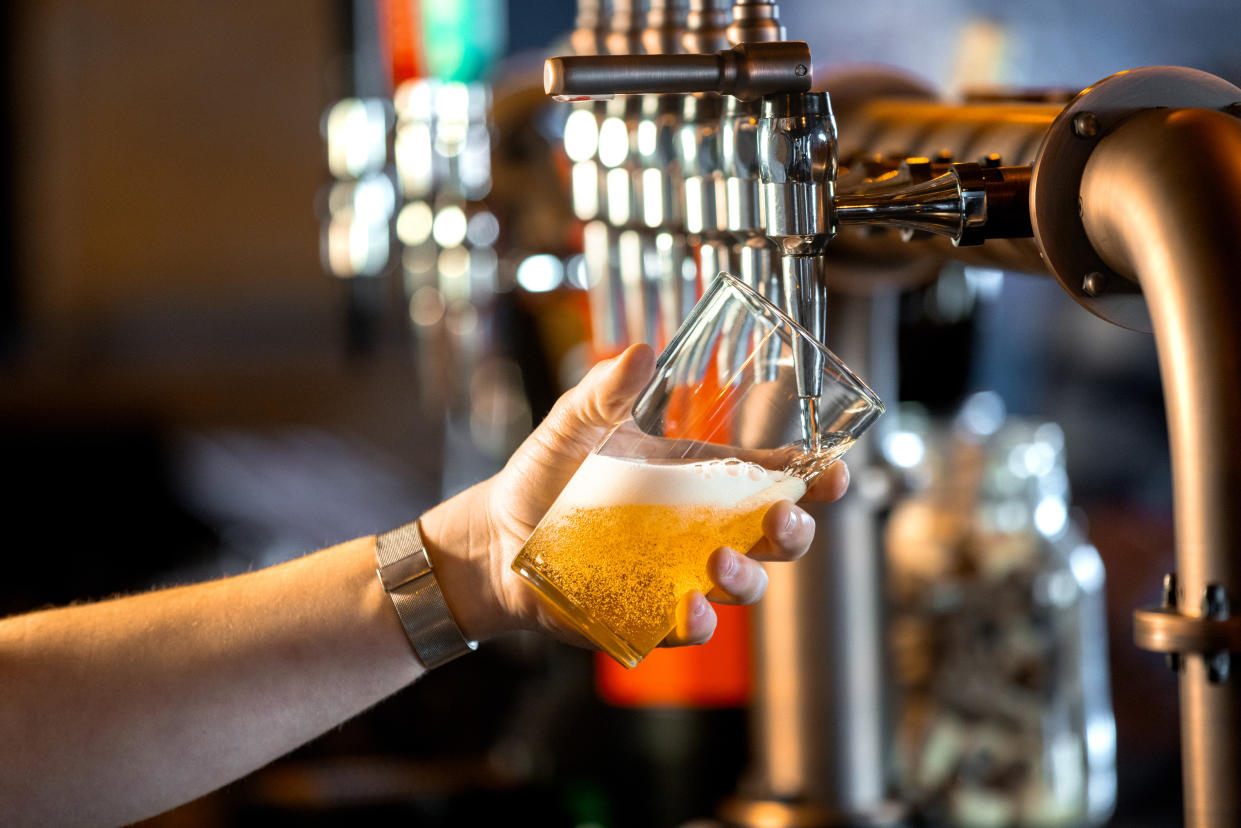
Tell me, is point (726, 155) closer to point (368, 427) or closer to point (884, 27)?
point (884, 27)

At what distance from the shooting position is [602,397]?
26.2 inches

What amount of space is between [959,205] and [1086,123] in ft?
0.20

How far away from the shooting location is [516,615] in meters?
0.81

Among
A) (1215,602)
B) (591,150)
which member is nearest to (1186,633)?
(1215,602)

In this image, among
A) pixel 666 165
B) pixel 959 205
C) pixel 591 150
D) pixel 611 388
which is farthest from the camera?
pixel 591 150

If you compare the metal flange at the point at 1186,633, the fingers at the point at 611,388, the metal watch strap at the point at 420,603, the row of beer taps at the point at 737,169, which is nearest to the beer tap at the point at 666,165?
the row of beer taps at the point at 737,169

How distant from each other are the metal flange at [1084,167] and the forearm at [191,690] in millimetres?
503

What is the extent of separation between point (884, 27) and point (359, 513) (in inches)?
68.9

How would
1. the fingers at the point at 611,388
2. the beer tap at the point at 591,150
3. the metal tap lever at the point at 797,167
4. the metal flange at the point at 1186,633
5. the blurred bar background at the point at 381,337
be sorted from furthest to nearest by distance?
the blurred bar background at the point at 381,337
the beer tap at the point at 591,150
the fingers at the point at 611,388
the metal tap lever at the point at 797,167
the metal flange at the point at 1186,633

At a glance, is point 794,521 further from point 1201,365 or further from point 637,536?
point 1201,365

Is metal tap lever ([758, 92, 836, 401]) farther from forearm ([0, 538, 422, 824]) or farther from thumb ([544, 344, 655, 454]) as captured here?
forearm ([0, 538, 422, 824])

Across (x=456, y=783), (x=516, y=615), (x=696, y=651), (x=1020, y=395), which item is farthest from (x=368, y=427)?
(x=516, y=615)

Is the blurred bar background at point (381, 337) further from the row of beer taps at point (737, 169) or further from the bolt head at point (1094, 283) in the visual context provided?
the bolt head at point (1094, 283)

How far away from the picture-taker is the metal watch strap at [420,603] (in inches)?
32.7
